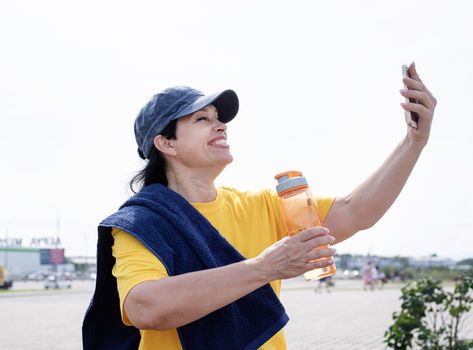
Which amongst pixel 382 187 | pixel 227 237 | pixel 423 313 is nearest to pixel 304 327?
pixel 423 313

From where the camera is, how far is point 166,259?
2297 millimetres

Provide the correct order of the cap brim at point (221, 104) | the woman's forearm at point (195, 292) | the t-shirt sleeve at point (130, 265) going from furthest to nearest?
the cap brim at point (221, 104) < the t-shirt sleeve at point (130, 265) < the woman's forearm at point (195, 292)

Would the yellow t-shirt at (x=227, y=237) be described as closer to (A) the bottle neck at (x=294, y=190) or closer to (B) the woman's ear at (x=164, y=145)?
(B) the woman's ear at (x=164, y=145)

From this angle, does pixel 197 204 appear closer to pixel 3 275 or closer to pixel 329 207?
pixel 329 207

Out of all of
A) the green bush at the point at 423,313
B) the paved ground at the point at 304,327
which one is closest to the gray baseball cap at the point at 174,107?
the green bush at the point at 423,313

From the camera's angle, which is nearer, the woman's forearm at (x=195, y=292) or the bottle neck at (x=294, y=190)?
the woman's forearm at (x=195, y=292)

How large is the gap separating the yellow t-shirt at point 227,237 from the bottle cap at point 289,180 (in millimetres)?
326

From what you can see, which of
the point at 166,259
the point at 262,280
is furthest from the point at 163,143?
the point at 262,280

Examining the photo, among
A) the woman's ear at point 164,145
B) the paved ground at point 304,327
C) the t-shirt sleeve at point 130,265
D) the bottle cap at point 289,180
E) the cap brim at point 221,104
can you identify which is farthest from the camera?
the paved ground at point 304,327

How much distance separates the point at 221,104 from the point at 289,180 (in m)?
0.51

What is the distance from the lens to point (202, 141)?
2602mm

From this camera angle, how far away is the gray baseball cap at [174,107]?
2.60m

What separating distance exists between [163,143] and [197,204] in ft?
0.91

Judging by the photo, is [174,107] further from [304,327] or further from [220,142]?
[304,327]
